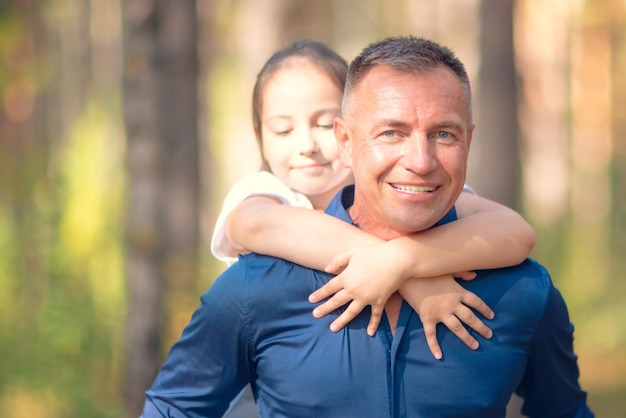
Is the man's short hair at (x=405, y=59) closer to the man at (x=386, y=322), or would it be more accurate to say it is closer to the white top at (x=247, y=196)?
the man at (x=386, y=322)

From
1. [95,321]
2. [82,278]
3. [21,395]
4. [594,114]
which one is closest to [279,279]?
[21,395]

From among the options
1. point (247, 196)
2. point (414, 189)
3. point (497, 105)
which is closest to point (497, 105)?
point (497, 105)

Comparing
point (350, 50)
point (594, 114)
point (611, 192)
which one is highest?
point (350, 50)

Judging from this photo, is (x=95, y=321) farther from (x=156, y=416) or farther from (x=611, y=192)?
(x=611, y=192)

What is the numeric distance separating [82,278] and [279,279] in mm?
7764

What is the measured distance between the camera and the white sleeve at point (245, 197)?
352 centimetres

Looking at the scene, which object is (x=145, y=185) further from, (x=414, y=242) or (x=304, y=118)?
(x=414, y=242)

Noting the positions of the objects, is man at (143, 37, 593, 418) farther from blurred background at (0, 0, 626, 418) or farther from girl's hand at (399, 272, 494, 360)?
blurred background at (0, 0, 626, 418)

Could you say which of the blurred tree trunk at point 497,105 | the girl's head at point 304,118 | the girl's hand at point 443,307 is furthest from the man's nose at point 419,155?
the blurred tree trunk at point 497,105

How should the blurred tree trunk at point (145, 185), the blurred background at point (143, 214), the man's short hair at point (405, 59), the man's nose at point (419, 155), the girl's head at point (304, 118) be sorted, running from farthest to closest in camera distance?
1. the blurred background at point (143, 214)
2. the blurred tree trunk at point (145, 185)
3. the girl's head at point (304, 118)
4. the man's short hair at point (405, 59)
5. the man's nose at point (419, 155)

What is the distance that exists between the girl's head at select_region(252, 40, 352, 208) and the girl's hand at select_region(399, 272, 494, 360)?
96 centimetres

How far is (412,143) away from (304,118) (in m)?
1.02

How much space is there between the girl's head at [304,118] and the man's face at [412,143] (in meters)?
0.83

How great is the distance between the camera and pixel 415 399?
9.02 feet
